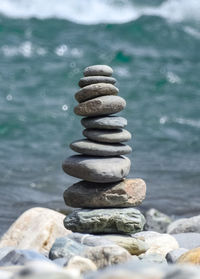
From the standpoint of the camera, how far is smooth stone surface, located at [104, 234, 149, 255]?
5559 millimetres

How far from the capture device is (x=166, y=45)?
19.9 m

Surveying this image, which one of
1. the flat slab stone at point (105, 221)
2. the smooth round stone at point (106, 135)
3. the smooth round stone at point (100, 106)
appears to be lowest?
the flat slab stone at point (105, 221)

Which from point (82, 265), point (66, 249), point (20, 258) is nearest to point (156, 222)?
point (66, 249)

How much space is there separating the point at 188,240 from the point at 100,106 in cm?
194

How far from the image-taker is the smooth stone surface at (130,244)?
5559 millimetres

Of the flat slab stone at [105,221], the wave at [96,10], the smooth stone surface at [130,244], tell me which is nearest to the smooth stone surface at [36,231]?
the flat slab stone at [105,221]

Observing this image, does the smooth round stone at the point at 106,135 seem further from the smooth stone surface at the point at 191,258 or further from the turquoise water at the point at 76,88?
the turquoise water at the point at 76,88

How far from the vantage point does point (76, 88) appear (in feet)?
56.5

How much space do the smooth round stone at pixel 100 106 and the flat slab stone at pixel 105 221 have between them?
0.90 meters

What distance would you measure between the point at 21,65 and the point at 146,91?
3.80m

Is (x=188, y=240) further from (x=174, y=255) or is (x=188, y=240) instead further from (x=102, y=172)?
(x=102, y=172)

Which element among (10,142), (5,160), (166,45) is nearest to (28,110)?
(10,142)

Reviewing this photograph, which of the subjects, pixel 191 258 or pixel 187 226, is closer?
pixel 191 258

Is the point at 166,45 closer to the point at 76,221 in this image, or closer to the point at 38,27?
the point at 38,27
